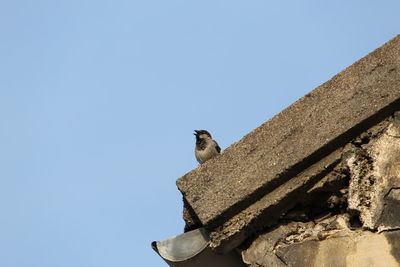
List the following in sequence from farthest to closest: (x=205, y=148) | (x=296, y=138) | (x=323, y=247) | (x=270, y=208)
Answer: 1. (x=205, y=148)
2. (x=296, y=138)
3. (x=270, y=208)
4. (x=323, y=247)

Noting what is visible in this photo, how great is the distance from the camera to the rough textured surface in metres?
3.36

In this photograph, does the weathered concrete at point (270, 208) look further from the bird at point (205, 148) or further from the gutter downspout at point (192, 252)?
the bird at point (205, 148)

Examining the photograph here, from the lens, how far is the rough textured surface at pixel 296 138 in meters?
3.36

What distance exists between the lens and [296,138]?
11.3ft

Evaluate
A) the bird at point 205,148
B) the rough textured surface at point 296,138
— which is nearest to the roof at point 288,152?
the rough textured surface at point 296,138

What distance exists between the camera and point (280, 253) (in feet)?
10.5

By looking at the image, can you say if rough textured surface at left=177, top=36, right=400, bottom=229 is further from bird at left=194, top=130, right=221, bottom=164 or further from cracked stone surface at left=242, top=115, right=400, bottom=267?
bird at left=194, top=130, right=221, bottom=164

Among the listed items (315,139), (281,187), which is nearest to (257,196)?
(281,187)

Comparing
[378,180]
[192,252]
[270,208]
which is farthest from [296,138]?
[192,252]

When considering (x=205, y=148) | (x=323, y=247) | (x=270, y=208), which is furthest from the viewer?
(x=205, y=148)

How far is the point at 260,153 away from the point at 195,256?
47cm

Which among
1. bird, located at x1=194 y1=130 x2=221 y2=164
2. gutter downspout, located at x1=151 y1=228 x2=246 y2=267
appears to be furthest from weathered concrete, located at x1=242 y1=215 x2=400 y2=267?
bird, located at x1=194 y1=130 x2=221 y2=164

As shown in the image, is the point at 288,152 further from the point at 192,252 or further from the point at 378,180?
the point at 192,252

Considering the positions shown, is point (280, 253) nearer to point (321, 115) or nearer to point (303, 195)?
point (303, 195)
